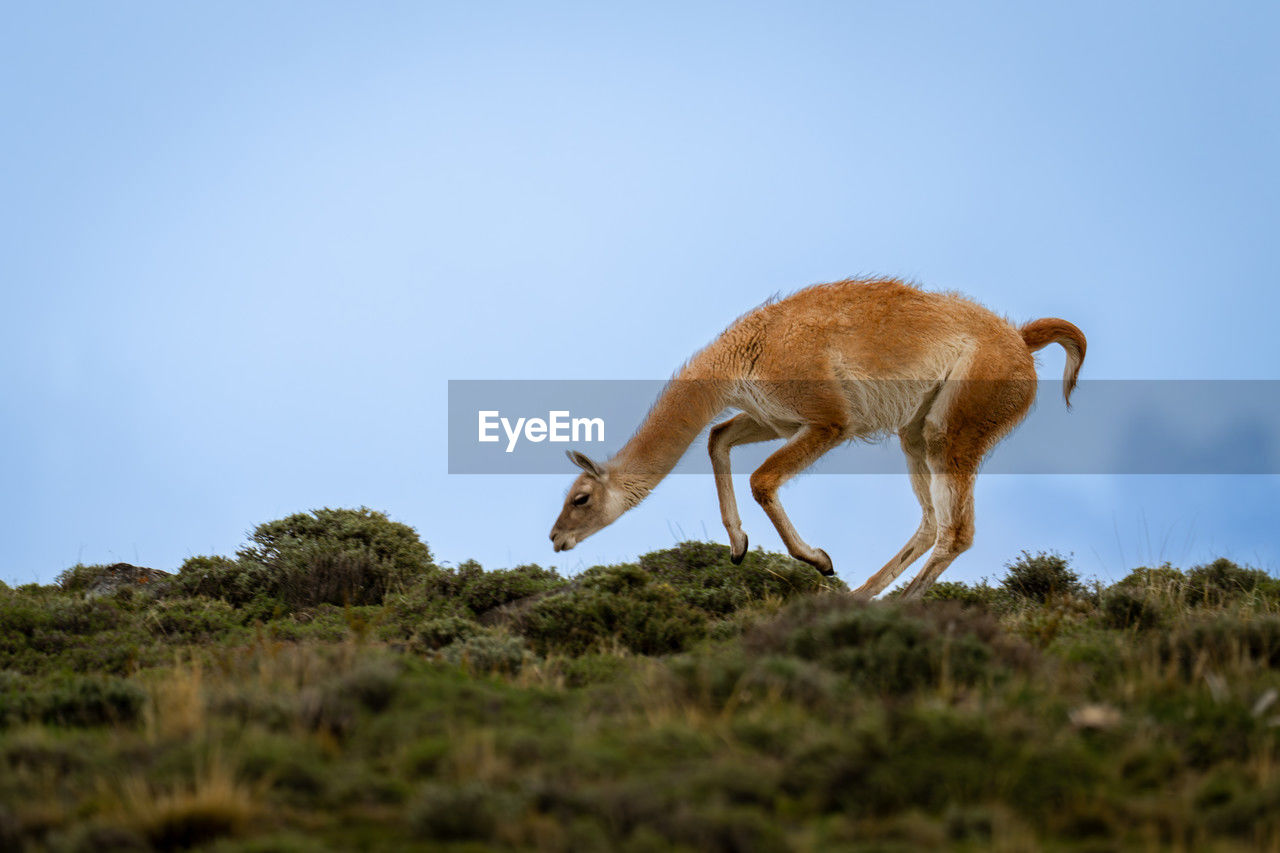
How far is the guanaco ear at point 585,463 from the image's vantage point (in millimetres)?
10648

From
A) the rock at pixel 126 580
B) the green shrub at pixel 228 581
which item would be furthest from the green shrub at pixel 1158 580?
the rock at pixel 126 580

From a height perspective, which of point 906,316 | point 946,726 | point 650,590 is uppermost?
point 906,316

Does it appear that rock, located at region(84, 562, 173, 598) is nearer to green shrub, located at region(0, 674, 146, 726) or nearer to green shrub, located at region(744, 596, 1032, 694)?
green shrub, located at region(0, 674, 146, 726)

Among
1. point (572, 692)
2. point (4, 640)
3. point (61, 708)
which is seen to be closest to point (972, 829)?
Result: point (572, 692)

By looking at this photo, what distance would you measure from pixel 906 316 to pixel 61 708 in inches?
298

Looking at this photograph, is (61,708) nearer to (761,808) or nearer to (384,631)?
(384,631)

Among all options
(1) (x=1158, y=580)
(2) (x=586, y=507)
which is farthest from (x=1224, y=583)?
(2) (x=586, y=507)

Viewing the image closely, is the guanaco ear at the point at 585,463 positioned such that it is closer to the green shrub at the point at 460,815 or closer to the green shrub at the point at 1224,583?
the green shrub at the point at 1224,583

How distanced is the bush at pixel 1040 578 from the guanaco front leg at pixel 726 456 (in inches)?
134

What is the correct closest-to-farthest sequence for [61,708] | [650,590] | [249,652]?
[61,708] → [249,652] → [650,590]

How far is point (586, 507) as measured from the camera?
10.9 metres

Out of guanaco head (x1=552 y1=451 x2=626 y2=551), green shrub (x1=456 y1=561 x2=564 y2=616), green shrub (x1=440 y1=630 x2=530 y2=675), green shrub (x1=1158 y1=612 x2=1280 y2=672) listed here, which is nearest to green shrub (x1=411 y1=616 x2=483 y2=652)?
green shrub (x1=440 y1=630 x2=530 y2=675)

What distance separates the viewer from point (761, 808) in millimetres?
4270

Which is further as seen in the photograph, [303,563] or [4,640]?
[303,563]
